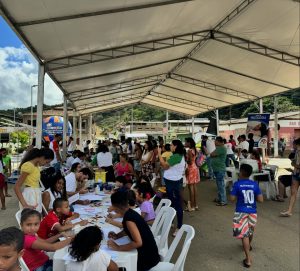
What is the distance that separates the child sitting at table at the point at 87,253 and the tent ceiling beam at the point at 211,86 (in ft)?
36.5

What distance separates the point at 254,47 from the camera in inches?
334

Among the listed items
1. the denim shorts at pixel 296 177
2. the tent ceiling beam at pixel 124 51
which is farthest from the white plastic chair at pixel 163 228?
the tent ceiling beam at pixel 124 51

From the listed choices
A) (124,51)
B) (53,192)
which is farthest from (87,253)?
(124,51)

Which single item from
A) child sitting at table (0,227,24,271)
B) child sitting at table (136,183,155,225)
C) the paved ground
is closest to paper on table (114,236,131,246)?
child sitting at table (136,183,155,225)

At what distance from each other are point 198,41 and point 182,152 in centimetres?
391

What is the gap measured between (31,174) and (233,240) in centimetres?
318

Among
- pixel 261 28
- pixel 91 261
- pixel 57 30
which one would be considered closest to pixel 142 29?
pixel 57 30

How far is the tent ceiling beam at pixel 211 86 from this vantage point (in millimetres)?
13133

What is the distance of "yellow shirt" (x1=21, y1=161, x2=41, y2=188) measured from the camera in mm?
3850

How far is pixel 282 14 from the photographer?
6.30 meters

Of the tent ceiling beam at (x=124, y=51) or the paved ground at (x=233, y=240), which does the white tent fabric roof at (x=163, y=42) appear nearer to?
the tent ceiling beam at (x=124, y=51)

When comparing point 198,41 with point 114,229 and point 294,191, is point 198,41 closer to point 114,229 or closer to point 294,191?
point 294,191

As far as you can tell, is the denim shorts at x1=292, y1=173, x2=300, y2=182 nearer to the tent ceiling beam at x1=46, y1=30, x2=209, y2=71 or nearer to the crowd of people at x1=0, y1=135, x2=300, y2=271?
the crowd of people at x1=0, y1=135, x2=300, y2=271

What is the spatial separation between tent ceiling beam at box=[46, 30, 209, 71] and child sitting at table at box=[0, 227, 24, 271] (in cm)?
586
